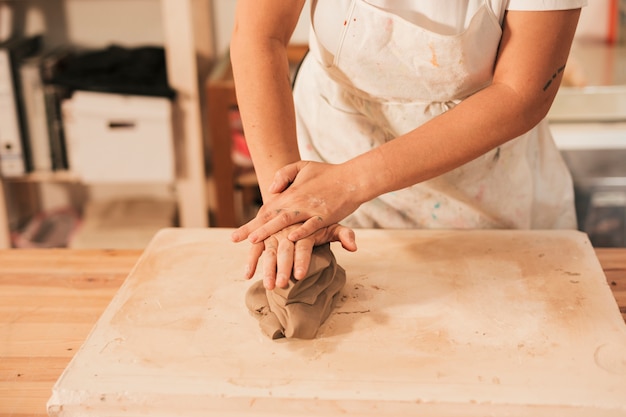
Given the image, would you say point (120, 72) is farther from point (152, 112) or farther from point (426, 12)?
point (426, 12)

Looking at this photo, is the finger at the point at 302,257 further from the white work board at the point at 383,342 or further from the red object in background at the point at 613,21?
the red object in background at the point at 613,21

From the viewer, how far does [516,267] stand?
1.11m

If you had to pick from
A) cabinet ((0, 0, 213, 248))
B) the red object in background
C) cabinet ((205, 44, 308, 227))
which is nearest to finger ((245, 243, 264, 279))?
cabinet ((205, 44, 308, 227))

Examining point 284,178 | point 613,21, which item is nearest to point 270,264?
point 284,178

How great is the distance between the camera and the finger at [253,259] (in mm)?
988

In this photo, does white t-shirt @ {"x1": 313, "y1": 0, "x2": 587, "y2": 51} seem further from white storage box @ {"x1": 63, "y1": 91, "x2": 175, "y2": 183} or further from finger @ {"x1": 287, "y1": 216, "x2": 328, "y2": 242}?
white storage box @ {"x1": 63, "y1": 91, "x2": 175, "y2": 183}

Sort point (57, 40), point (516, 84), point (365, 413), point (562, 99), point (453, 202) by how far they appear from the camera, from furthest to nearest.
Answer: point (57, 40)
point (562, 99)
point (453, 202)
point (516, 84)
point (365, 413)

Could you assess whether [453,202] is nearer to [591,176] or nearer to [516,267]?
[516,267]

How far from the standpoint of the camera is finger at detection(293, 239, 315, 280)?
3.11ft

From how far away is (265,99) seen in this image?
115 centimetres

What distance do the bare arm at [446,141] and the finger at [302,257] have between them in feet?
0.11

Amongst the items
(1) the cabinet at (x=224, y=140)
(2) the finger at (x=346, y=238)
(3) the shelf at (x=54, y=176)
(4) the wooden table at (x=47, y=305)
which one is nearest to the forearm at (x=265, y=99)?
(2) the finger at (x=346, y=238)

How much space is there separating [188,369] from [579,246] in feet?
2.17

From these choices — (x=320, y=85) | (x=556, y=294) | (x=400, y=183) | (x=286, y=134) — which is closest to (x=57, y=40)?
(x=320, y=85)
